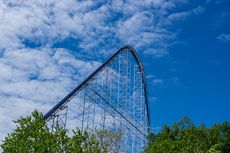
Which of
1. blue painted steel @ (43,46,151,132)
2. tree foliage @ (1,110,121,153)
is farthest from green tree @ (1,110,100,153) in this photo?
blue painted steel @ (43,46,151,132)

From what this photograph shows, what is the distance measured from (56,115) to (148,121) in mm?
17650

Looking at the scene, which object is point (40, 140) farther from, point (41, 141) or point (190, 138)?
point (190, 138)

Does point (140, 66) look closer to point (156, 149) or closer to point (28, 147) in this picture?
point (156, 149)

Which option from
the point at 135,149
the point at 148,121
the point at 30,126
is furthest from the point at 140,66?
the point at 30,126

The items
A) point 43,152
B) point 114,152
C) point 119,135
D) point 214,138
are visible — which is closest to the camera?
point 43,152

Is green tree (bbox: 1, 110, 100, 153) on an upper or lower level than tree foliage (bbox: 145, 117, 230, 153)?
lower

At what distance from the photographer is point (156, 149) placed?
23844 mm

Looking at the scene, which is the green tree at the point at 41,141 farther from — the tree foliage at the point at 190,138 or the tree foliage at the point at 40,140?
the tree foliage at the point at 190,138

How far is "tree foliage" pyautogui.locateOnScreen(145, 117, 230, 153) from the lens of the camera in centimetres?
2415

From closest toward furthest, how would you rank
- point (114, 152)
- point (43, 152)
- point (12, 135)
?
point (43, 152) < point (12, 135) < point (114, 152)

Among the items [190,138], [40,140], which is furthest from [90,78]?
[40,140]

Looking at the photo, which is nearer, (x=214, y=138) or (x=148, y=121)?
(x=214, y=138)

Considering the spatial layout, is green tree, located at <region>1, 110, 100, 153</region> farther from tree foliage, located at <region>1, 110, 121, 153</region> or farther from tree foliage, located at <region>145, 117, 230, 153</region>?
tree foliage, located at <region>145, 117, 230, 153</region>

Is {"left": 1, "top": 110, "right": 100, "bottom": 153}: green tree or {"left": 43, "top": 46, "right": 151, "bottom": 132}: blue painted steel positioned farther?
{"left": 43, "top": 46, "right": 151, "bottom": 132}: blue painted steel
